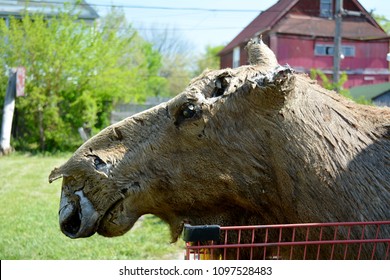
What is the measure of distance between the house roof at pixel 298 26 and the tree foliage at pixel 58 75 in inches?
363

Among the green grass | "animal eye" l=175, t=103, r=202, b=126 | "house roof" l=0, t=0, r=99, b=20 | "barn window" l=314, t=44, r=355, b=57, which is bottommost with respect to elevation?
the green grass

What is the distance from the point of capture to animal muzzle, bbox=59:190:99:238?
2.82m

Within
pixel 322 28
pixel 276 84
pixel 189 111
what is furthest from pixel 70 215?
pixel 322 28

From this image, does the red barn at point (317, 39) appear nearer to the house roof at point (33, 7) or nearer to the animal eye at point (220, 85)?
the animal eye at point (220, 85)

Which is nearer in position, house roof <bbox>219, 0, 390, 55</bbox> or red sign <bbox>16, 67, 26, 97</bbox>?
house roof <bbox>219, 0, 390, 55</bbox>

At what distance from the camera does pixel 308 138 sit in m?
2.75

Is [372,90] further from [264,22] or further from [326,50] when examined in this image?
[264,22]

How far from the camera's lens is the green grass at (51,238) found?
6.90 metres

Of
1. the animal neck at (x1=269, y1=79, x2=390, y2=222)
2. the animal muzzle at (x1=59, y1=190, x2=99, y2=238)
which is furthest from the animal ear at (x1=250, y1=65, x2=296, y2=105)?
the animal muzzle at (x1=59, y1=190, x2=99, y2=238)

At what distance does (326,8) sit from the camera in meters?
12.6

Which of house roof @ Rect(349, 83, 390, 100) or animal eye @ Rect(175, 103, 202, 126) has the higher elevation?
animal eye @ Rect(175, 103, 202, 126)

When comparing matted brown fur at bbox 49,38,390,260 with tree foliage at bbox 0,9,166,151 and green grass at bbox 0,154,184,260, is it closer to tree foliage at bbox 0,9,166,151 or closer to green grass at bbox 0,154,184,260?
green grass at bbox 0,154,184,260

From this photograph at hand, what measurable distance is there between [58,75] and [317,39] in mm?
10620

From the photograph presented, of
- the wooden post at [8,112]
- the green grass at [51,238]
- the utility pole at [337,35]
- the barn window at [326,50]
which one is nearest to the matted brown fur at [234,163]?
the green grass at [51,238]
